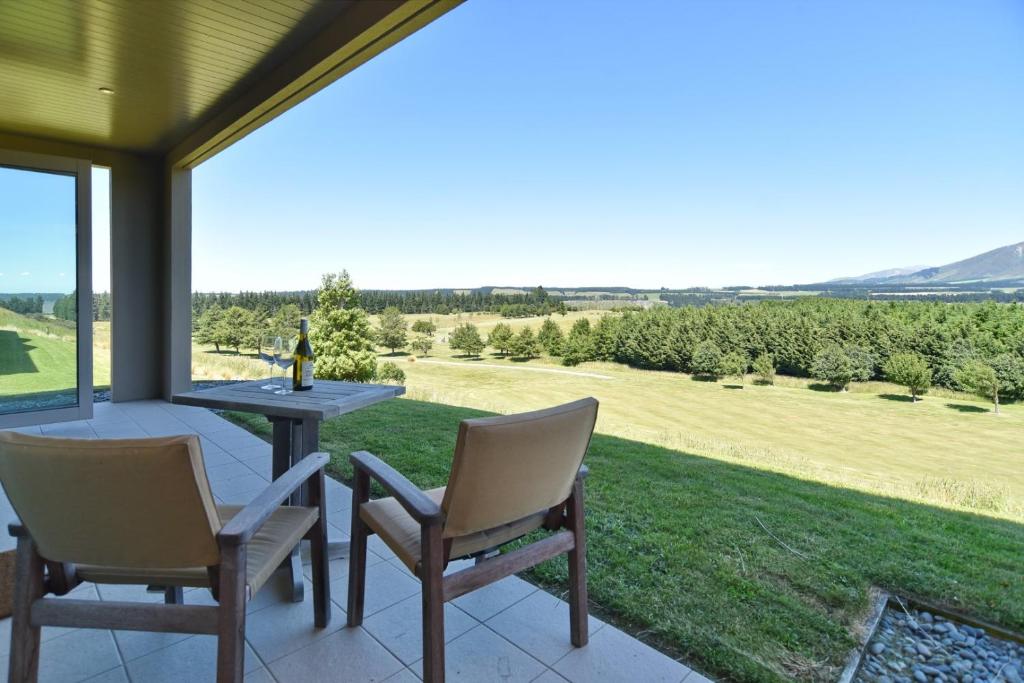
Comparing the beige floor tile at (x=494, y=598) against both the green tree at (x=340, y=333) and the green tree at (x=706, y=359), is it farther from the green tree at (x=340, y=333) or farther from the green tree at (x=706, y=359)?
the green tree at (x=706, y=359)

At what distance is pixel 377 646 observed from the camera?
5.57 ft

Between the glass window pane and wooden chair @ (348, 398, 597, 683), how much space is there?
4.85 meters

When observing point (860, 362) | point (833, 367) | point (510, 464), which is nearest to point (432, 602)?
point (510, 464)

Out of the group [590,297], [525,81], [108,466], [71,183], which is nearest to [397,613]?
[108,466]

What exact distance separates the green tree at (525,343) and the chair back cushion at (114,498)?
65.2 feet

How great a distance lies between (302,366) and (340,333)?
49.7 ft

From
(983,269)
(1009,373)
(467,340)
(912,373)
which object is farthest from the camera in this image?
(467,340)

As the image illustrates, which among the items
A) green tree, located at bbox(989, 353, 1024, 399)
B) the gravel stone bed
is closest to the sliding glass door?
the gravel stone bed

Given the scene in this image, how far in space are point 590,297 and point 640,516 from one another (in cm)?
1914

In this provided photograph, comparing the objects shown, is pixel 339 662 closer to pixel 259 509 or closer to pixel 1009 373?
pixel 259 509

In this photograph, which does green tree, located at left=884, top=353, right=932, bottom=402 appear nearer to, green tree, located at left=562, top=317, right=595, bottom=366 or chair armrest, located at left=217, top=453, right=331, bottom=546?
green tree, located at left=562, top=317, right=595, bottom=366

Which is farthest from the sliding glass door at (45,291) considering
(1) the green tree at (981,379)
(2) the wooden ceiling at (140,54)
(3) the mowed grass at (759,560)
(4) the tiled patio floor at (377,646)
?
(1) the green tree at (981,379)

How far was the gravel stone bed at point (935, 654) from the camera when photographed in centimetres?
165

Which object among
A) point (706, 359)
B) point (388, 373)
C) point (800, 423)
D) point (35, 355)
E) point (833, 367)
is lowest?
point (800, 423)
